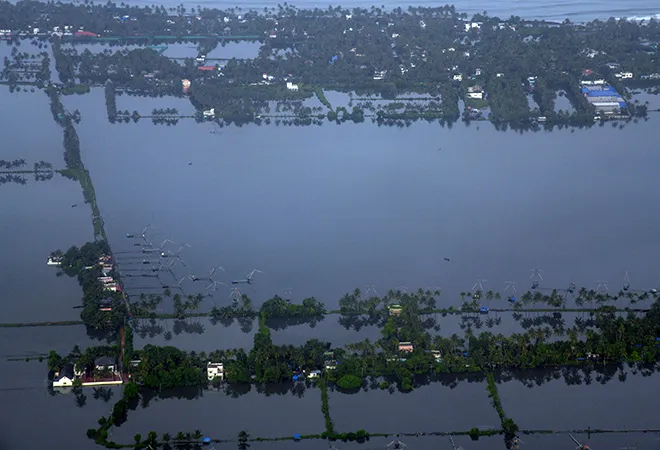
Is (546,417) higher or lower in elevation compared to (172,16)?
lower

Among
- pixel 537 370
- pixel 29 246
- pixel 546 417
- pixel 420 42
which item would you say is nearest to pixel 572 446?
pixel 546 417

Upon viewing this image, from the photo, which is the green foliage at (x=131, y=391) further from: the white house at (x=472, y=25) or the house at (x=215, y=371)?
the white house at (x=472, y=25)

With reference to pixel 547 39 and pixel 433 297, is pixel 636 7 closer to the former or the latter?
pixel 547 39

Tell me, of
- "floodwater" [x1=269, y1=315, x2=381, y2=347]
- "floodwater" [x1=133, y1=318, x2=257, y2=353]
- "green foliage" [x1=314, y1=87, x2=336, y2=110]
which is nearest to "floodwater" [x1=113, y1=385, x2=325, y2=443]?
"floodwater" [x1=133, y1=318, x2=257, y2=353]

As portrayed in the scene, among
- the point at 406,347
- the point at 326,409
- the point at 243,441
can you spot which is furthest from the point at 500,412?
the point at 243,441

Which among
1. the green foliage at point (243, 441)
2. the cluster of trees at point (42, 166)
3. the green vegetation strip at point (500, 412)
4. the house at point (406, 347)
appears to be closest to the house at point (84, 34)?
the cluster of trees at point (42, 166)

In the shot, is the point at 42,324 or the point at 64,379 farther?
the point at 42,324

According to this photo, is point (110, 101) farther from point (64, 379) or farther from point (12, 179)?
point (64, 379)
